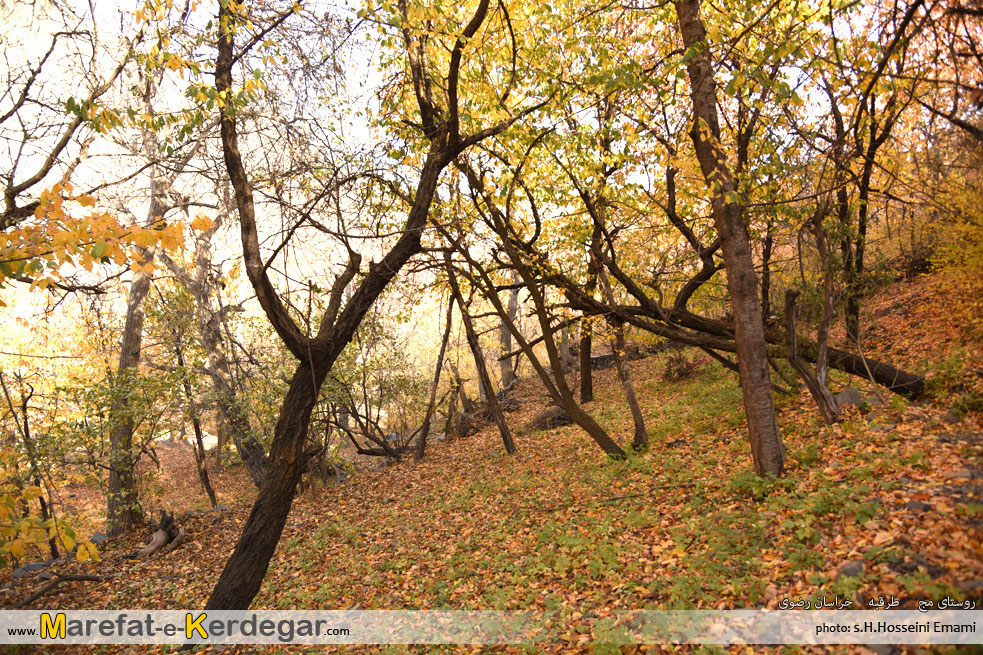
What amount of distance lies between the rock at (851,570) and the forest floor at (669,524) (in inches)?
2.3

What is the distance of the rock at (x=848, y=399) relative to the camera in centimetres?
704

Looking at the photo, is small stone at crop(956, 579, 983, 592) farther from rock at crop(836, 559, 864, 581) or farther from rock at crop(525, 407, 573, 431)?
rock at crop(525, 407, 573, 431)

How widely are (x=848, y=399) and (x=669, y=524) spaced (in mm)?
3380

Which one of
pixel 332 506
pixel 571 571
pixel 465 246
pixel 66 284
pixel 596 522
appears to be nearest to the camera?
pixel 571 571

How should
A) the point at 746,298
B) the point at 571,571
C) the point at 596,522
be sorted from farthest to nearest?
the point at 596,522, the point at 746,298, the point at 571,571

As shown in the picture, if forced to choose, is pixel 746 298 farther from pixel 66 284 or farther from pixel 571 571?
pixel 66 284

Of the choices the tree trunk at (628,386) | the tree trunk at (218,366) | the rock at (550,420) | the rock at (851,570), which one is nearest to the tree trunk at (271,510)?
the rock at (851,570)

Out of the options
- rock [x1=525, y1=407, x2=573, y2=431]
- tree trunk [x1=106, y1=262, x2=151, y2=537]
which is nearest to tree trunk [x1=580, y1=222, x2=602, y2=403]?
rock [x1=525, y1=407, x2=573, y2=431]

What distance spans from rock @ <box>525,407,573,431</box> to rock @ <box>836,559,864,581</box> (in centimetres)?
930

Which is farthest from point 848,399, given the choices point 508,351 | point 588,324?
point 508,351

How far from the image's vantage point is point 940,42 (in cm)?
418

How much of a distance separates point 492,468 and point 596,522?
428 centimetres

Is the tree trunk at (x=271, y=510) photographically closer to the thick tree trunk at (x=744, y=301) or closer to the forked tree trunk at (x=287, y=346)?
the forked tree trunk at (x=287, y=346)

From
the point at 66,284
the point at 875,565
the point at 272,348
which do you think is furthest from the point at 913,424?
the point at 272,348
